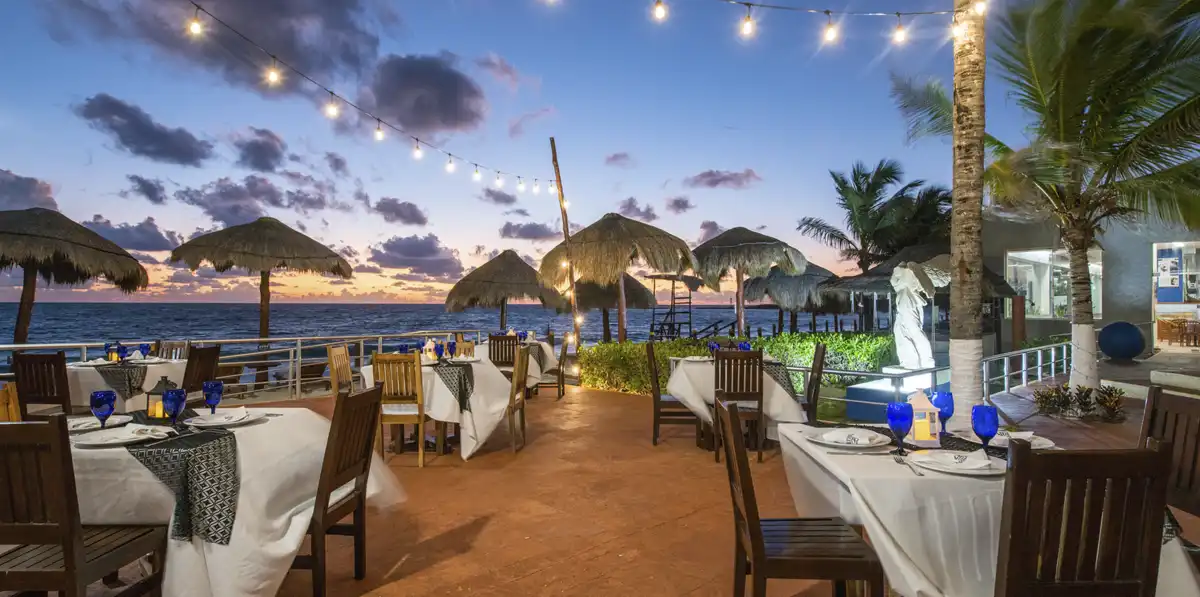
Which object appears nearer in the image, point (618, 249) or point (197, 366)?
point (197, 366)

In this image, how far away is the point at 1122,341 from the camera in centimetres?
1066

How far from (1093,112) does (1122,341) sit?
6491mm

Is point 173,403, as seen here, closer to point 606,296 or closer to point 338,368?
point 338,368

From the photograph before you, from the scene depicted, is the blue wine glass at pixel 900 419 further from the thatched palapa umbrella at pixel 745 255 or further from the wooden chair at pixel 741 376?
the thatched palapa umbrella at pixel 745 255

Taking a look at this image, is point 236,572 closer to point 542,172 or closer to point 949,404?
point 949,404

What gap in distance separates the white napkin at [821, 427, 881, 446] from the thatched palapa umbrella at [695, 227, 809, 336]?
31.1 ft

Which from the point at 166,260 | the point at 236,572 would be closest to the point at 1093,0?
the point at 236,572

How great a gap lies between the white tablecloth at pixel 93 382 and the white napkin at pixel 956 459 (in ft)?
19.3

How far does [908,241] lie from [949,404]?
1787cm

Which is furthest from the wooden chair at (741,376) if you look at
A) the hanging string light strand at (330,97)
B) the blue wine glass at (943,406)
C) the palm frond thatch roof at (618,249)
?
the palm frond thatch roof at (618,249)

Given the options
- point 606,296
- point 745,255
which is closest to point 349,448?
point 745,255

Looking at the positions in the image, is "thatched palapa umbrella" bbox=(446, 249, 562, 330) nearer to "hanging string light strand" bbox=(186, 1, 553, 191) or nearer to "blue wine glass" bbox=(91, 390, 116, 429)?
"hanging string light strand" bbox=(186, 1, 553, 191)

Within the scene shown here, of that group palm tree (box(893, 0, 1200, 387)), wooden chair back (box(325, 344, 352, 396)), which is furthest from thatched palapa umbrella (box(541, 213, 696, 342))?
wooden chair back (box(325, 344, 352, 396))

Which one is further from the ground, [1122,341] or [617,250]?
[617,250]
